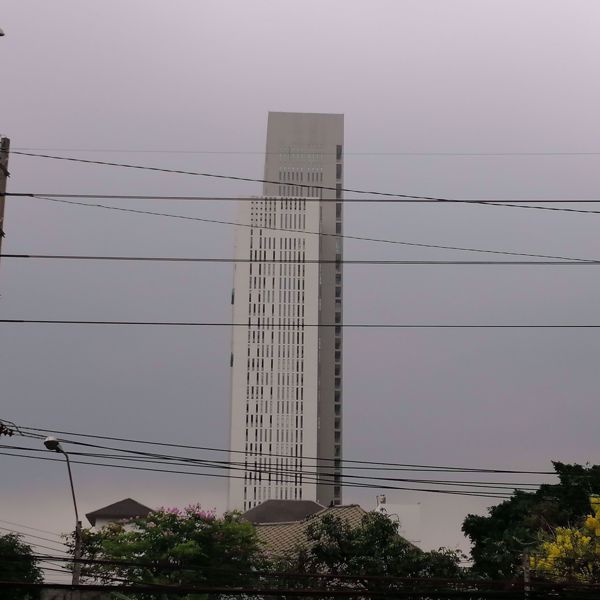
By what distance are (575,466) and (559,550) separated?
34.3m

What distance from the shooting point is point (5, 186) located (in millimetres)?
18047

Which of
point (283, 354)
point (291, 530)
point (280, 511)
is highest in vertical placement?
point (283, 354)

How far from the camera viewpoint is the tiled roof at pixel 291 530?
56062 millimetres

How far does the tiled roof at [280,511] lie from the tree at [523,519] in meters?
36.4

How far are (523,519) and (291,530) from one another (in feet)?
44.3

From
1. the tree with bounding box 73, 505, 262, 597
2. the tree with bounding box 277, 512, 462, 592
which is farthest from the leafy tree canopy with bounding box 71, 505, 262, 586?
the tree with bounding box 277, 512, 462, 592

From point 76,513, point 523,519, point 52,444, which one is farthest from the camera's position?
point 523,519

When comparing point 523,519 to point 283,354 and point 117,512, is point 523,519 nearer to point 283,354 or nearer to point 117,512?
point 117,512

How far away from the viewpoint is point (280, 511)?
110 metres

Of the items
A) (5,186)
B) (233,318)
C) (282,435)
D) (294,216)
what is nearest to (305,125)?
(294,216)

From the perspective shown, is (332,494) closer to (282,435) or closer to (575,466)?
(282,435)

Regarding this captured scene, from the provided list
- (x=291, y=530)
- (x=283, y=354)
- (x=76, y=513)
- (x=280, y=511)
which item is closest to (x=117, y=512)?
(x=280, y=511)

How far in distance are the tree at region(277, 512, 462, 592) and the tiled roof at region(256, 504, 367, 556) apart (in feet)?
33.9

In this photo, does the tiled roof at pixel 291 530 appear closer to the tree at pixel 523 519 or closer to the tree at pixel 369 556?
the tree at pixel 523 519
